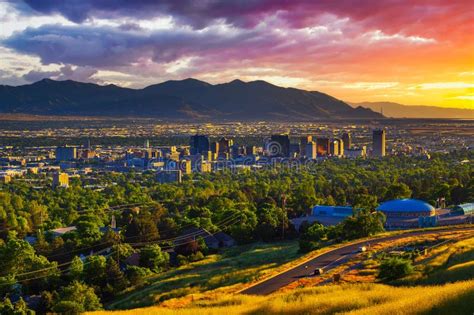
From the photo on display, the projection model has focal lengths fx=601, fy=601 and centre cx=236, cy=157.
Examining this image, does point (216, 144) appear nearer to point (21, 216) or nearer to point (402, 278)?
point (21, 216)

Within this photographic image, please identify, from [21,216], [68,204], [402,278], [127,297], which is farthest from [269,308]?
[68,204]

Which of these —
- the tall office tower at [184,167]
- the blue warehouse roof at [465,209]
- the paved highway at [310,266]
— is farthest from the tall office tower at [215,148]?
the paved highway at [310,266]

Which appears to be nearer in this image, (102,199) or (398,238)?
(398,238)

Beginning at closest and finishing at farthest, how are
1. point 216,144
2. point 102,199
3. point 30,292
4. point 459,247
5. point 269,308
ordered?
point 269,308 < point 459,247 < point 30,292 < point 102,199 < point 216,144

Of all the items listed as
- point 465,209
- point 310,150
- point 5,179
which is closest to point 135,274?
point 465,209

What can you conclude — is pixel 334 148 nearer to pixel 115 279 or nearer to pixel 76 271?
pixel 76 271

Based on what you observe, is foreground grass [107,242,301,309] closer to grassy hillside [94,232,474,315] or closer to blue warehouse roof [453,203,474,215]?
grassy hillside [94,232,474,315]
